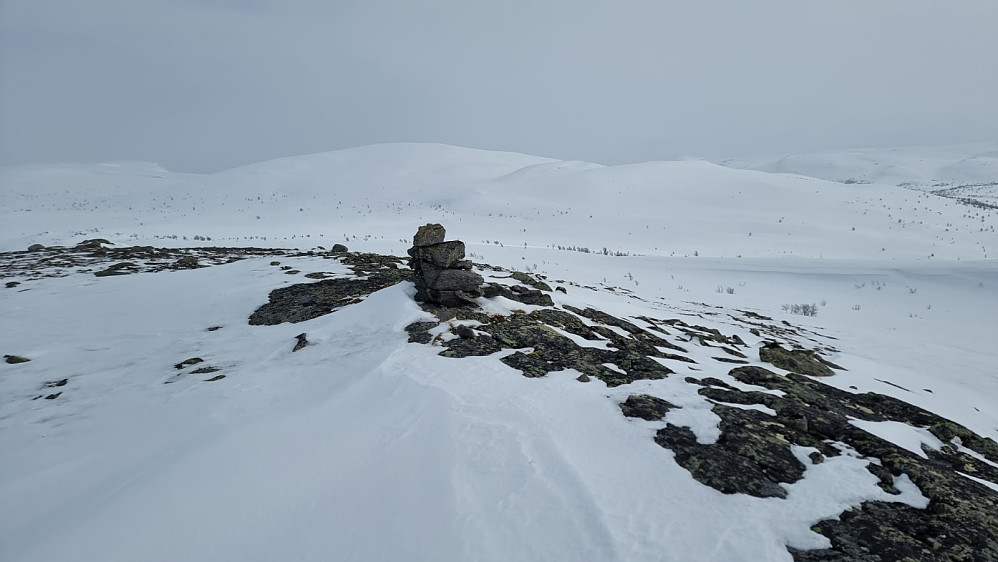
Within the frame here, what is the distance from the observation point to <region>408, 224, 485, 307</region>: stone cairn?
6.57m

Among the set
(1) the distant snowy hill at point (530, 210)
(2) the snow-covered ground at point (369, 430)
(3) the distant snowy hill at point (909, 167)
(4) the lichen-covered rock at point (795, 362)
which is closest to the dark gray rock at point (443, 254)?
(2) the snow-covered ground at point (369, 430)

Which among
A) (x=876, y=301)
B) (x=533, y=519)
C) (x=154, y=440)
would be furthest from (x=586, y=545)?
(x=876, y=301)

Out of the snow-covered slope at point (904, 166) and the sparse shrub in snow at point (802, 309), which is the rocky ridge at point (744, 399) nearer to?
the sparse shrub in snow at point (802, 309)

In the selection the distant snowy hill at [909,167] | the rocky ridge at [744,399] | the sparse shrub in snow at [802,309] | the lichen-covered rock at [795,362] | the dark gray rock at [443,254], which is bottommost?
the sparse shrub in snow at [802,309]

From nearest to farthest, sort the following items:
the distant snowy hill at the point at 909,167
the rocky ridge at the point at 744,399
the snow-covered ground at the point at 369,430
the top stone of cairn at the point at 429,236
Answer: the snow-covered ground at the point at 369,430
the rocky ridge at the point at 744,399
the top stone of cairn at the point at 429,236
the distant snowy hill at the point at 909,167

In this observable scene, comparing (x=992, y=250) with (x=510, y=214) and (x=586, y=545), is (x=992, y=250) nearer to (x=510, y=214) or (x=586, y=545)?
(x=510, y=214)

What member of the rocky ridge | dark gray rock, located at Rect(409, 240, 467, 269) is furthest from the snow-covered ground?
dark gray rock, located at Rect(409, 240, 467, 269)

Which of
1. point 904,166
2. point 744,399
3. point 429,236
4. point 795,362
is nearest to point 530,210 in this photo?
point 429,236

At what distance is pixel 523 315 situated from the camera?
6.60m

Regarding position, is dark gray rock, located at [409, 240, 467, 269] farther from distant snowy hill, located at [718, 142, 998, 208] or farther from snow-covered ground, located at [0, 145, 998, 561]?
distant snowy hill, located at [718, 142, 998, 208]

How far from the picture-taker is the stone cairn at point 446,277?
6566 mm

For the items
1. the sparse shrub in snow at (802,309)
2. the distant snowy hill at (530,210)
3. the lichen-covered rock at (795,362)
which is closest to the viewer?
the lichen-covered rock at (795,362)

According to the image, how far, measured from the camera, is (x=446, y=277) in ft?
21.6

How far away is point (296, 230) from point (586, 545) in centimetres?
2823
